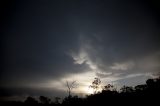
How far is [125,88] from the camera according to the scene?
92688 millimetres


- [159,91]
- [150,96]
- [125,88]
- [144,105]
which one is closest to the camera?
[144,105]

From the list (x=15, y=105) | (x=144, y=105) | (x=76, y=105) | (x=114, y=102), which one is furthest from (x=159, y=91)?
(x=15, y=105)

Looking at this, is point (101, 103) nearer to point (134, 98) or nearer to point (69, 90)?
point (134, 98)

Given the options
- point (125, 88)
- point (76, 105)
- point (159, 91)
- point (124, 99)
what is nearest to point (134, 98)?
point (124, 99)

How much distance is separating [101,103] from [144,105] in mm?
10710

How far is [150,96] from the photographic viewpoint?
45.2m

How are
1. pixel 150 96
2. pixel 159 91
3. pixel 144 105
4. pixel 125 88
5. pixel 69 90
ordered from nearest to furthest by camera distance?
1. pixel 144 105
2. pixel 150 96
3. pixel 159 91
4. pixel 69 90
5. pixel 125 88

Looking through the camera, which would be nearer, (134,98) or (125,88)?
(134,98)

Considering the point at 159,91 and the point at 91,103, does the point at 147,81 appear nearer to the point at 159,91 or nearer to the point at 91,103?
the point at 159,91

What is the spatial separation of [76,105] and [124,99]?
37.8 feet

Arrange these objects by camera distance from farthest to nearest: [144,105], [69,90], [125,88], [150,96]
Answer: [125,88] → [69,90] → [150,96] → [144,105]

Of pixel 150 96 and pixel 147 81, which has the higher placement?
pixel 147 81

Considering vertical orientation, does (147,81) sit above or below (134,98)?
above

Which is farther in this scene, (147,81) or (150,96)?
(147,81)
